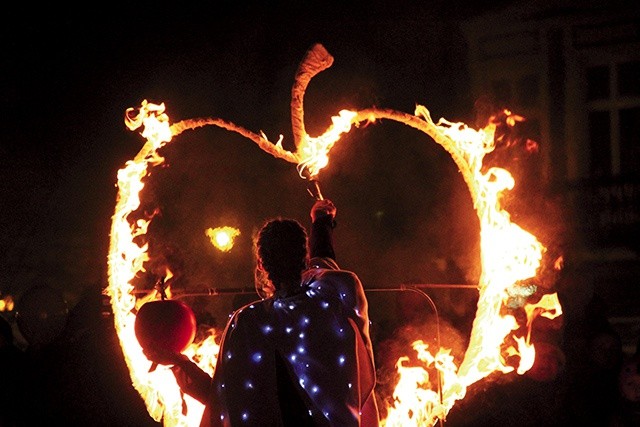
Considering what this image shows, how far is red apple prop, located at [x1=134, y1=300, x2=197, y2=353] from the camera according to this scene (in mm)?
4191

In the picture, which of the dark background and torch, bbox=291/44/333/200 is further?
the dark background

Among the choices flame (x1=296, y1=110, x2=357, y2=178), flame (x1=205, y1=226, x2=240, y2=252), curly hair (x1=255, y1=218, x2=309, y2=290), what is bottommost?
curly hair (x1=255, y1=218, x2=309, y2=290)

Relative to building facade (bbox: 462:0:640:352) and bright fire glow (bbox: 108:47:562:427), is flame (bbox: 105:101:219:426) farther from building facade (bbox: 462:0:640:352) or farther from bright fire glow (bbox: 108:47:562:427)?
building facade (bbox: 462:0:640:352)

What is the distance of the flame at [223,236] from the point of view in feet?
28.4

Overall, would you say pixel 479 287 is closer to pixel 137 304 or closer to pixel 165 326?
pixel 165 326

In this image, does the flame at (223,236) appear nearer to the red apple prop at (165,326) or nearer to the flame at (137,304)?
the flame at (137,304)

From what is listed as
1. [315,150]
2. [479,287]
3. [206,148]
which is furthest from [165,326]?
[206,148]

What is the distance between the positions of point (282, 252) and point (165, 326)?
897 millimetres

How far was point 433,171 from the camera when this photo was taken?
27.8ft

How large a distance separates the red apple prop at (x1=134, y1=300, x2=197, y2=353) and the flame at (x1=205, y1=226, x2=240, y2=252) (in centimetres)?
427

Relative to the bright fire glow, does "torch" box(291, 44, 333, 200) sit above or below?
above

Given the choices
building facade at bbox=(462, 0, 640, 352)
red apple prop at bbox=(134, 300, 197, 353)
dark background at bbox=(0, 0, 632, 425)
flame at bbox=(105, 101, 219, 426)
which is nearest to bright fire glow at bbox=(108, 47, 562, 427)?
flame at bbox=(105, 101, 219, 426)

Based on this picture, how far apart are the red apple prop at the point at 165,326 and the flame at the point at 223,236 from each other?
14.0 feet

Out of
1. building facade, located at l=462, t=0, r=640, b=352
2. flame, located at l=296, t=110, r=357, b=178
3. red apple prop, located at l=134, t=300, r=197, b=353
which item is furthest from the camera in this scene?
building facade, located at l=462, t=0, r=640, b=352
